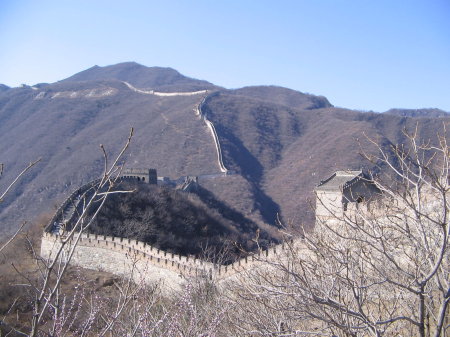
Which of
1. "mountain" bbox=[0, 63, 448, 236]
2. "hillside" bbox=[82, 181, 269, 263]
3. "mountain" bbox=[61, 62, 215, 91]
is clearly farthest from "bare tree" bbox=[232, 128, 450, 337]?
"mountain" bbox=[61, 62, 215, 91]

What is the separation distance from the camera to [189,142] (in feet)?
213

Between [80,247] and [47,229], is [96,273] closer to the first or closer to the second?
[80,247]

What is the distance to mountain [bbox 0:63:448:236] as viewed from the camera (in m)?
51.1

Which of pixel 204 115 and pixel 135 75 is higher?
pixel 135 75

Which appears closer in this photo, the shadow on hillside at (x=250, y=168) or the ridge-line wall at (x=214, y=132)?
the shadow on hillside at (x=250, y=168)

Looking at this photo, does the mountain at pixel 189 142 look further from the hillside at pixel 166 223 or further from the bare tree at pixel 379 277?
the bare tree at pixel 379 277

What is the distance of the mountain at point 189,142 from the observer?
5106cm

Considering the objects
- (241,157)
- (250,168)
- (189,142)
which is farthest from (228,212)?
(241,157)

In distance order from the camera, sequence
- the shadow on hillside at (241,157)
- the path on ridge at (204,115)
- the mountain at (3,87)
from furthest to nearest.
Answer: the mountain at (3,87), the shadow on hillside at (241,157), the path on ridge at (204,115)

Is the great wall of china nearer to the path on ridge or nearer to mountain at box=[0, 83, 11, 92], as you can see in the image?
the path on ridge

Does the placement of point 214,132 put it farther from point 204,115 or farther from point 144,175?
point 144,175

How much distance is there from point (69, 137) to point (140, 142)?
1503cm

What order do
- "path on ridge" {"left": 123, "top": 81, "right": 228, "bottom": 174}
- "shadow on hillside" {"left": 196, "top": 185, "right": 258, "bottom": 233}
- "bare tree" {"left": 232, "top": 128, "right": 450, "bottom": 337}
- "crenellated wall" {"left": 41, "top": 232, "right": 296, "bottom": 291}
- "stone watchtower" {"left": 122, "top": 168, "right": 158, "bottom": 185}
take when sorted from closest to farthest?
"bare tree" {"left": 232, "top": 128, "right": 450, "bottom": 337} → "crenellated wall" {"left": 41, "top": 232, "right": 296, "bottom": 291} → "stone watchtower" {"left": 122, "top": 168, "right": 158, "bottom": 185} → "shadow on hillside" {"left": 196, "top": 185, "right": 258, "bottom": 233} → "path on ridge" {"left": 123, "top": 81, "right": 228, "bottom": 174}

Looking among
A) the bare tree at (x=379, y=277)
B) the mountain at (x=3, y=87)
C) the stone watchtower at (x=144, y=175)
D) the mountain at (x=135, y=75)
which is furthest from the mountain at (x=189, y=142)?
the mountain at (x=135, y=75)
